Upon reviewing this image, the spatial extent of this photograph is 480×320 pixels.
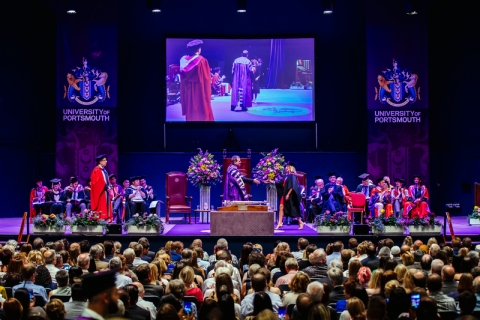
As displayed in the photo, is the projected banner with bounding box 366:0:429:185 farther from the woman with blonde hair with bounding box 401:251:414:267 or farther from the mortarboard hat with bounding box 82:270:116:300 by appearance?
the mortarboard hat with bounding box 82:270:116:300

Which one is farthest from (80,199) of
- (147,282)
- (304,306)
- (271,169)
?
(304,306)

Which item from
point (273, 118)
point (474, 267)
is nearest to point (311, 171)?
point (273, 118)

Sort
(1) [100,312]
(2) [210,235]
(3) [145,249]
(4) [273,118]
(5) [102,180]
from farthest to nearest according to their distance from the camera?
(4) [273,118] → (5) [102,180] → (2) [210,235] → (3) [145,249] → (1) [100,312]

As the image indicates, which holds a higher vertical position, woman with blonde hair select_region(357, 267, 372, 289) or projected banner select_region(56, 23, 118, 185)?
projected banner select_region(56, 23, 118, 185)

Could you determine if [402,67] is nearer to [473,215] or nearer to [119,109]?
[473,215]

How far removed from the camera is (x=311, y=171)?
64.5 ft

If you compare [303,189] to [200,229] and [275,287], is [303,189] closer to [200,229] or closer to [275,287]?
[200,229]

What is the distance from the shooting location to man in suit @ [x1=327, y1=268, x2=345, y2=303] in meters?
6.64

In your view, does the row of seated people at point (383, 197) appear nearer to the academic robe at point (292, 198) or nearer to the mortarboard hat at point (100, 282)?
the academic robe at point (292, 198)

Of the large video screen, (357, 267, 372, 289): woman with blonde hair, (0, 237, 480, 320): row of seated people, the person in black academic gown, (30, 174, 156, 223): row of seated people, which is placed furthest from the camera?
the large video screen

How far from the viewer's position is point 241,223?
14.1m

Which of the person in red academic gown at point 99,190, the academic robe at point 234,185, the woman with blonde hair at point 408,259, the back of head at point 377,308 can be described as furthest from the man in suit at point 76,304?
the academic robe at point 234,185

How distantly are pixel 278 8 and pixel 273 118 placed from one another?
324 centimetres

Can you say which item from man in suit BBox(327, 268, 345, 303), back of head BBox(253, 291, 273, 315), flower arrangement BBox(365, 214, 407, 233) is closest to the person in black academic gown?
flower arrangement BBox(365, 214, 407, 233)
